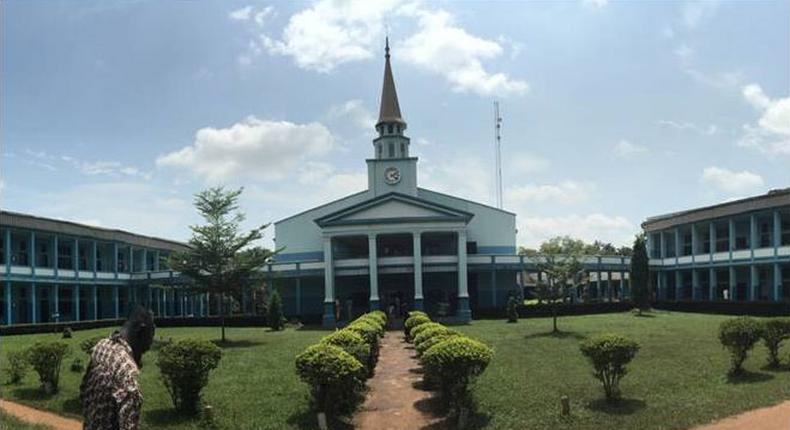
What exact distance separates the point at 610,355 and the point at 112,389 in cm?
966

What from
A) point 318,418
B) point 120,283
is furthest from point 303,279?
point 318,418

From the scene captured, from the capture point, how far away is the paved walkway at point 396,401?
38.8 feet

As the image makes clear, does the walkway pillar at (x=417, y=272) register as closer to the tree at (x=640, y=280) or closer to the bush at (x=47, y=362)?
the tree at (x=640, y=280)

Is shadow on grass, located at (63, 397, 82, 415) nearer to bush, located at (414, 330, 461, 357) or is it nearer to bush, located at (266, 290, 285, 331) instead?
bush, located at (414, 330, 461, 357)

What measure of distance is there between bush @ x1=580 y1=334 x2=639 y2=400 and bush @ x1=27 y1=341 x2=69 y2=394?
35.2 ft

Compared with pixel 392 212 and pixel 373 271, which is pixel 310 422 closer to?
pixel 373 271

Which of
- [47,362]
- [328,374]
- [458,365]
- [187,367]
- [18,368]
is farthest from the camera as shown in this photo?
[18,368]

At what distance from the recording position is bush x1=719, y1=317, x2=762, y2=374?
571 inches

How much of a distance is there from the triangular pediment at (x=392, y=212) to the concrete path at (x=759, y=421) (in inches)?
1104

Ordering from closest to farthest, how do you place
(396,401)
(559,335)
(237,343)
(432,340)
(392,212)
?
(396,401)
(432,340)
(559,335)
(237,343)
(392,212)

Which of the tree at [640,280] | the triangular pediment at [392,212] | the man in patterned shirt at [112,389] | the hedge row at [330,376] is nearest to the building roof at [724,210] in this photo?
the tree at [640,280]

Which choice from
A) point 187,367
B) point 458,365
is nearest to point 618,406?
point 458,365

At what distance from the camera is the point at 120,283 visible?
46906mm

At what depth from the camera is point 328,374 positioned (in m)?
11.0
